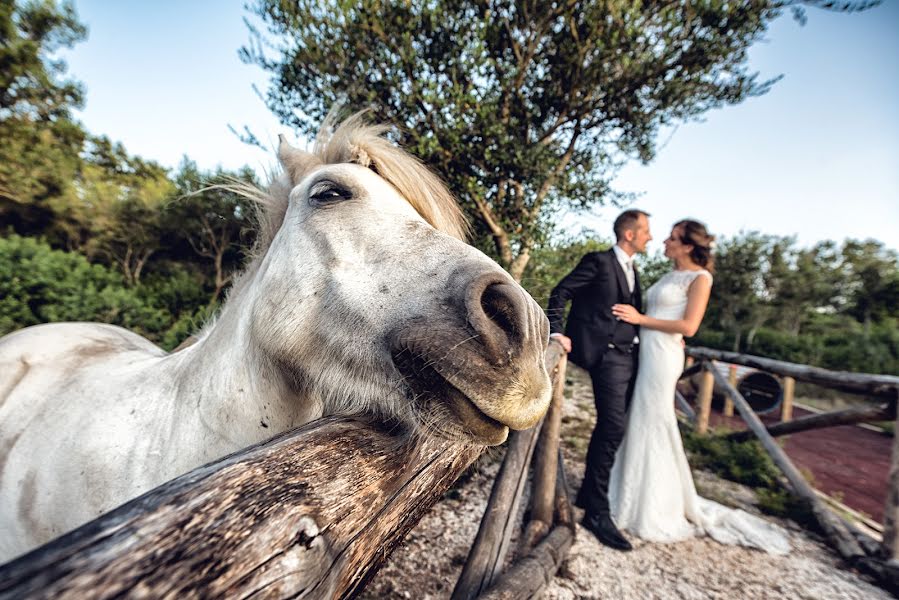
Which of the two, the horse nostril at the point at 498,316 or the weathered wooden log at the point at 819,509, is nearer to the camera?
the horse nostril at the point at 498,316

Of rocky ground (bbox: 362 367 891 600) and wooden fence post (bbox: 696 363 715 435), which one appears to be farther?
wooden fence post (bbox: 696 363 715 435)

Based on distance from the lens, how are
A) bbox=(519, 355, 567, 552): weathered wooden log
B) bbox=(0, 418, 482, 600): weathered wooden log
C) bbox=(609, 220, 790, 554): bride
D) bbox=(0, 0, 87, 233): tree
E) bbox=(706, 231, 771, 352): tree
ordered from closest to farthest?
bbox=(0, 418, 482, 600): weathered wooden log → bbox=(519, 355, 567, 552): weathered wooden log → bbox=(609, 220, 790, 554): bride → bbox=(0, 0, 87, 233): tree → bbox=(706, 231, 771, 352): tree

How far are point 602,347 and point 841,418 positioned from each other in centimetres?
286

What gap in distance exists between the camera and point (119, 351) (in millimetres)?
2215

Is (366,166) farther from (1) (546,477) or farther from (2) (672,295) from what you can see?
(2) (672,295)

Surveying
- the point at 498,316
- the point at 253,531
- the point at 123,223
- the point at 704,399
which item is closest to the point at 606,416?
the point at 498,316

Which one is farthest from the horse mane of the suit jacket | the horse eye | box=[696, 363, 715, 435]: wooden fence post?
box=[696, 363, 715, 435]: wooden fence post

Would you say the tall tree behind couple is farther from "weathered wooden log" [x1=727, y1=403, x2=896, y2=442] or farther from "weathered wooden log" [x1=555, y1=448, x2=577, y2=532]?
"weathered wooden log" [x1=727, y1=403, x2=896, y2=442]

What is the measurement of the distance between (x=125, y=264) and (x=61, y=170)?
4.70 metres

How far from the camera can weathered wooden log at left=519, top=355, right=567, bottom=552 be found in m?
2.82

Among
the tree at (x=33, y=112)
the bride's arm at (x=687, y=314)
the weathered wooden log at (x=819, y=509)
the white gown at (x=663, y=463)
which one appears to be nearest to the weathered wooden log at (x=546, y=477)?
the bride's arm at (x=687, y=314)

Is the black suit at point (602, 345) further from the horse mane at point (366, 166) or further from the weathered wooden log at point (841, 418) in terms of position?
the weathered wooden log at point (841, 418)

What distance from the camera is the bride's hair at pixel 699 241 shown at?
3.27 m

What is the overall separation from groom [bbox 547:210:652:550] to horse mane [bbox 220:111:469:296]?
72.4 inches
